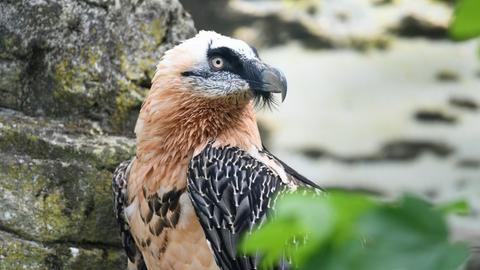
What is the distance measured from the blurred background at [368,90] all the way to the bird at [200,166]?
4667mm

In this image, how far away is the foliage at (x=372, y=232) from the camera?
2.32ft

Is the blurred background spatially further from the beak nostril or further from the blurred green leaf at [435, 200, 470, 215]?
the blurred green leaf at [435, 200, 470, 215]

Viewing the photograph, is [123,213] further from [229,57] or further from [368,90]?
[368,90]

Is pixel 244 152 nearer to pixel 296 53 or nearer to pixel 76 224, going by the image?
pixel 76 224

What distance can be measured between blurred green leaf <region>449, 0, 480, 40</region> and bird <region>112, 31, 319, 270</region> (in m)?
3.06

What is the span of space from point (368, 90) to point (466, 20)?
847cm

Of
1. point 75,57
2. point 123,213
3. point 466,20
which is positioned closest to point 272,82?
point 123,213

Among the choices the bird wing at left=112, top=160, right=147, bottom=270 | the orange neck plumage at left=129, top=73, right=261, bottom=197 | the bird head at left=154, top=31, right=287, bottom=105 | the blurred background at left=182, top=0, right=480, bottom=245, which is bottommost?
the bird wing at left=112, top=160, right=147, bottom=270

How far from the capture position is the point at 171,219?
13.1ft

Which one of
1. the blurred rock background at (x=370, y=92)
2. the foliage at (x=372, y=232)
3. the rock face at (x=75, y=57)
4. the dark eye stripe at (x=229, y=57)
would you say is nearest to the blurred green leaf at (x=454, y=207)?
the foliage at (x=372, y=232)

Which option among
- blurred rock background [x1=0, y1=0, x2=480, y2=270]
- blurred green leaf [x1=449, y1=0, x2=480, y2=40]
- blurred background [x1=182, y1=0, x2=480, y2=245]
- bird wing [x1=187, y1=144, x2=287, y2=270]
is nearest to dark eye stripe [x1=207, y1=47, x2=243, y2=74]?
bird wing [x1=187, y1=144, x2=287, y2=270]

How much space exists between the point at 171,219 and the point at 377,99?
544 centimetres

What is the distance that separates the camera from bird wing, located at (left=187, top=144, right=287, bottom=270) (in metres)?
3.84

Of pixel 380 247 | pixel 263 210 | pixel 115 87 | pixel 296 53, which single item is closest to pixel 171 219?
pixel 263 210
